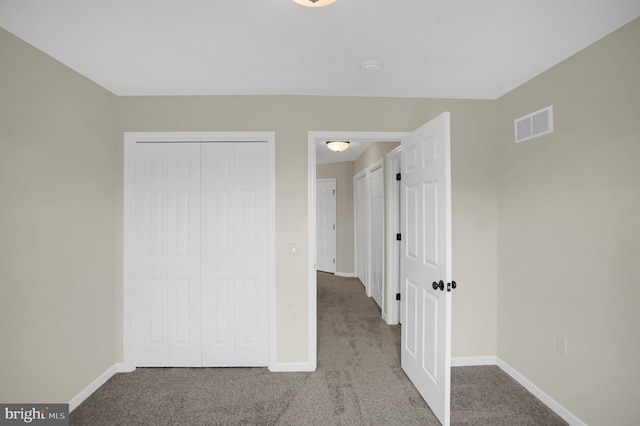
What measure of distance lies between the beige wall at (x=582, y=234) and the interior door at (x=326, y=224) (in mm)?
4205

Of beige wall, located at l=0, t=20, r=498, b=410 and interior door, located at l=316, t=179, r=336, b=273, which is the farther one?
interior door, located at l=316, t=179, r=336, b=273

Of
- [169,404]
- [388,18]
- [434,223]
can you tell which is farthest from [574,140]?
[169,404]

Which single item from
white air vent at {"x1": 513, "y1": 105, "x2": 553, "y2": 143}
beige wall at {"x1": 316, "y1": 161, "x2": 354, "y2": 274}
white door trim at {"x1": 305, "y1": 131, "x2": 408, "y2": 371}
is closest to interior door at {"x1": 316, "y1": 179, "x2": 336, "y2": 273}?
beige wall at {"x1": 316, "y1": 161, "x2": 354, "y2": 274}

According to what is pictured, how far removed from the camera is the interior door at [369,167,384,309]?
13.4 feet

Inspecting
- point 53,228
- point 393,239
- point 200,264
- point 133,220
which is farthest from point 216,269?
point 393,239

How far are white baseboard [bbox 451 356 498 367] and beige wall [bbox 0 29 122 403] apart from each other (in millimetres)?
3045

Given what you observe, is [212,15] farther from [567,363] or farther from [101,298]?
[567,363]

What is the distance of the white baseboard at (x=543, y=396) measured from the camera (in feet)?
6.22

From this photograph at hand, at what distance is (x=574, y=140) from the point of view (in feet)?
6.26

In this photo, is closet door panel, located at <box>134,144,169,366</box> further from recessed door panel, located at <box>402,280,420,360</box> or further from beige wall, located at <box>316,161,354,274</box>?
beige wall, located at <box>316,161,354,274</box>

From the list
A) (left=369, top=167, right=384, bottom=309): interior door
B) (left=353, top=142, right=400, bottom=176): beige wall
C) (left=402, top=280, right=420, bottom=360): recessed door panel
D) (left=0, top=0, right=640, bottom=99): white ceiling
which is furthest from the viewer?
(left=369, top=167, right=384, bottom=309): interior door

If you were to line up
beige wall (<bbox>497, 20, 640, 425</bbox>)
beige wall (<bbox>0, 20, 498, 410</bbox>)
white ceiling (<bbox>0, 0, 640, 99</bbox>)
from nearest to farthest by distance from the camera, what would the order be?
white ceiling (<bbox>0, 0, 640, 99</bbox>) < beige wall (<bbox>497, 20, 640, 425</bbox>) < beige wall (<bbox>0, 20, 498, 410</bbox>)

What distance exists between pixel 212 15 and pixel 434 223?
1824 millimetres

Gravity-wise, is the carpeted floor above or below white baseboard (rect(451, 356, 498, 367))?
below
